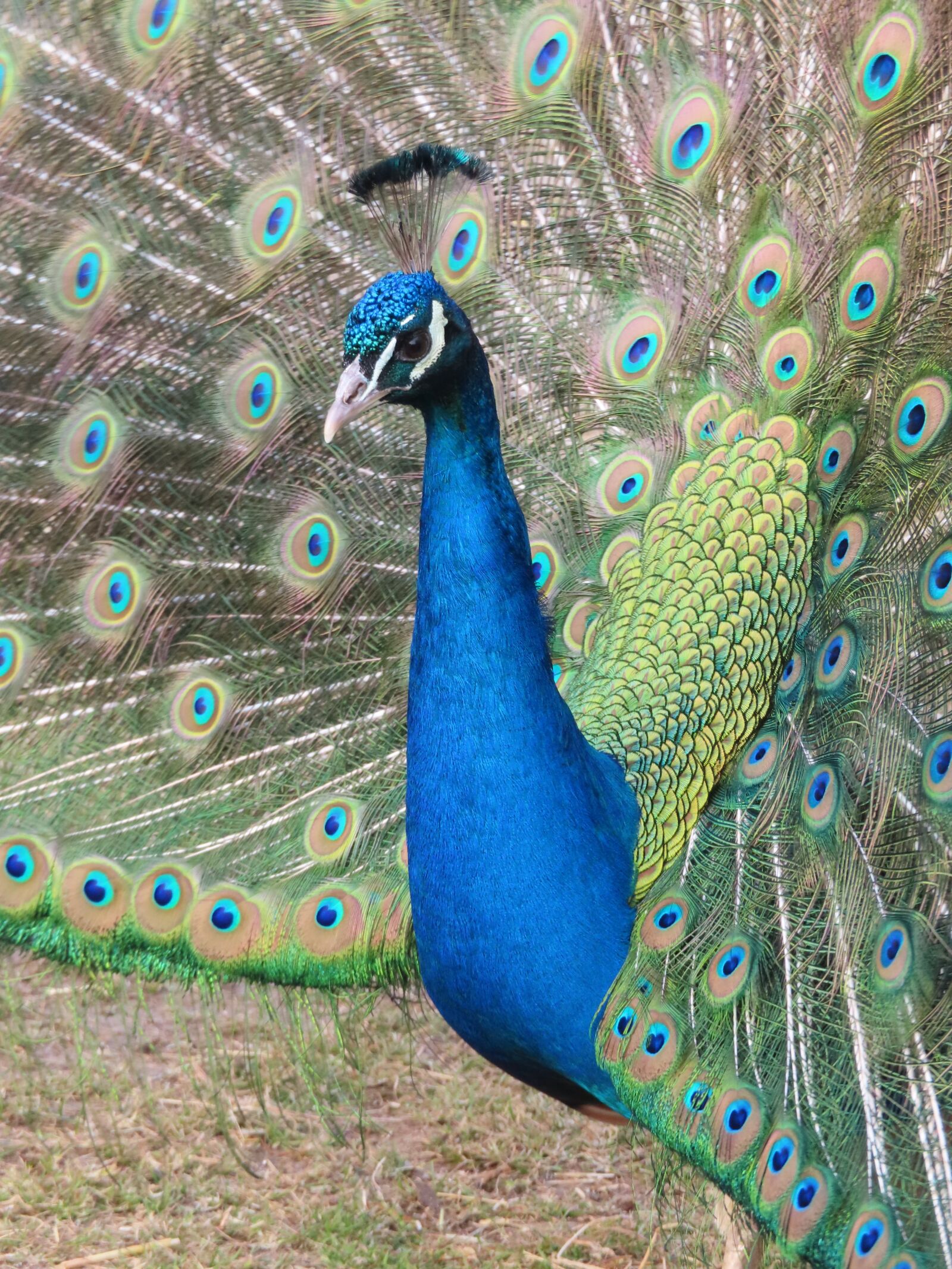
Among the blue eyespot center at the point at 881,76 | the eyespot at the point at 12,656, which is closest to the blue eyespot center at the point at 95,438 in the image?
the eyespot at the point at 12,656

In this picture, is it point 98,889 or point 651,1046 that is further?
point 98,889

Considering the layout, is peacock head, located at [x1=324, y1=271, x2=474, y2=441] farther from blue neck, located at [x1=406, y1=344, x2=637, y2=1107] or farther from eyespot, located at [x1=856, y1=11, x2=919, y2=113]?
eyespot, located at [x1=856, y1=11, x2=919, y2=113]

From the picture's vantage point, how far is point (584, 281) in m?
1.79

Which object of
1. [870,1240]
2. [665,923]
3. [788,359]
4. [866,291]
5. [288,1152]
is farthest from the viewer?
[288,1152]

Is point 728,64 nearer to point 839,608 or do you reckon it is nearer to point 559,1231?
point 839,608

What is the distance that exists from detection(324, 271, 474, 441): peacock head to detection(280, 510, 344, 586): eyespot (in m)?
0.52

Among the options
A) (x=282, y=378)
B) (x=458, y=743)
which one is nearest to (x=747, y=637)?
(x=458, y=743)

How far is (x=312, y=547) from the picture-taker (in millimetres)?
A: 1842

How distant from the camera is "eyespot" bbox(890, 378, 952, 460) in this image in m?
1.55

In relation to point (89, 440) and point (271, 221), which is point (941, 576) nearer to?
point (271, 221)

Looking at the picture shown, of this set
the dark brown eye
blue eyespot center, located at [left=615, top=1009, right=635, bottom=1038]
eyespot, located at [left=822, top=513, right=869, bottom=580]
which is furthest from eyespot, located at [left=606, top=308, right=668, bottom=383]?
blue eyespot center, located at [left=615, top=1009, right=635, bottom=1038]

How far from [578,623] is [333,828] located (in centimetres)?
42

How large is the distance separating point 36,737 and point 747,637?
892mm

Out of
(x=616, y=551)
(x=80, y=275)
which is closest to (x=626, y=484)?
(x=616, y=551)
